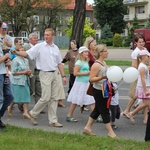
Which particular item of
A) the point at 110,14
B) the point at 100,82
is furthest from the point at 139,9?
the point at 100,82

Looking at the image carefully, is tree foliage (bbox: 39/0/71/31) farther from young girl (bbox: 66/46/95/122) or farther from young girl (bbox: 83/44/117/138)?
young girl (bbox: 83/44/117/138)

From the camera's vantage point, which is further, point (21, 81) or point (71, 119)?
point (21, 81)

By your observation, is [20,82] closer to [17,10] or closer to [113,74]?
[113,74]

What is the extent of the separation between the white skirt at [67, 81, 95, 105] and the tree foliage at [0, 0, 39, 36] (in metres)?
56.3

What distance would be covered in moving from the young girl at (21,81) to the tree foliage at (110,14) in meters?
68.7

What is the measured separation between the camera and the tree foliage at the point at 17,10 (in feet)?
208

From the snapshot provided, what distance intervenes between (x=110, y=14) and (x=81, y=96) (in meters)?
70.3

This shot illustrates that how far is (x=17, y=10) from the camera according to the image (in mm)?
63719

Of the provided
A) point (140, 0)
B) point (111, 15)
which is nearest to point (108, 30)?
point (111, 15)

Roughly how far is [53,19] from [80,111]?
63.2 metres

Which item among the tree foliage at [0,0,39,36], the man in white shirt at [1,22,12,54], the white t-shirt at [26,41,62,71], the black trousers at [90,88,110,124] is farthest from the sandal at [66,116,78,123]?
the tree foliage at [0,0,39,36]

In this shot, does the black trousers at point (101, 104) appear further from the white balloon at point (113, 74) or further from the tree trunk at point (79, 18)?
the tree trunk at point (79, 18)

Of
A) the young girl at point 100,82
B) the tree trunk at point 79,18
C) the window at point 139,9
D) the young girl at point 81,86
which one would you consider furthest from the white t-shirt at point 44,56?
the window at point 139,9

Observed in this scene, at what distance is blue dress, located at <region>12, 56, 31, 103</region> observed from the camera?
28.6 feet
